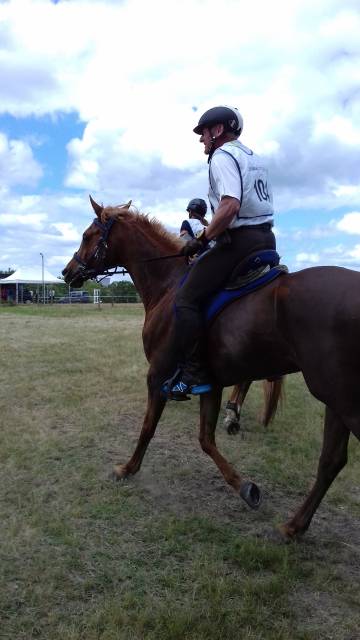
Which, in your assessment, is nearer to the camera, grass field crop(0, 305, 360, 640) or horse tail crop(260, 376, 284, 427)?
grass field crop(0, 305, 360, 640)

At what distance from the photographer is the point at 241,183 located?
4004 millimetres

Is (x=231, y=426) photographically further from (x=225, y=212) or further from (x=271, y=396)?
(x=225, y=212)

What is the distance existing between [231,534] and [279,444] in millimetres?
2318

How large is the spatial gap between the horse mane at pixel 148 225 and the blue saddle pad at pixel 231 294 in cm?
134

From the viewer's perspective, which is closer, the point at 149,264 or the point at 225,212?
the point at 225,212

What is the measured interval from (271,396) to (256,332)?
9.24 ft

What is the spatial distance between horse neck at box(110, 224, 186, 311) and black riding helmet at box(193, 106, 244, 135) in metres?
1.40

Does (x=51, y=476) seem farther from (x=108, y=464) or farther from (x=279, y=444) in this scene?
(x=279, y=444)

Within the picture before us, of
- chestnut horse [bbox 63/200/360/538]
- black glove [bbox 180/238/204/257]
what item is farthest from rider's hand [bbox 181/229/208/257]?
chestnut horse [bbox 63/200/360/538]

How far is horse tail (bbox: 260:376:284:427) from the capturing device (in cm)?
635

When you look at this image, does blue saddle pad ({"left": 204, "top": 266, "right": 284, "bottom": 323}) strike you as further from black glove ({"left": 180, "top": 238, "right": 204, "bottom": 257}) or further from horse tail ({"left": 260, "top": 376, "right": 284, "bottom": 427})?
horse tail ({"left": 260, "top": 376, "right": 284, "bottom": 427})

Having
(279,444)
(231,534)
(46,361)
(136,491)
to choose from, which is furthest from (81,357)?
(231,534)

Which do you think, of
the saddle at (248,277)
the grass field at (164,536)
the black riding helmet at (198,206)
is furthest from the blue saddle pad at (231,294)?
the black riding helmet at (198,206)

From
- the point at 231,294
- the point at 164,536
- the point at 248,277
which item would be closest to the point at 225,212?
the point at 248,277
